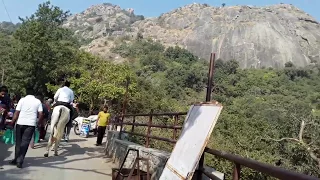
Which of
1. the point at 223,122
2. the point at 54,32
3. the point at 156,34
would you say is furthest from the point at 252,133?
the point at 156,34

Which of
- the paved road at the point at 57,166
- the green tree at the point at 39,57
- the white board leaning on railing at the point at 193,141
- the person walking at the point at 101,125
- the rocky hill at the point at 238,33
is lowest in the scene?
the paved road at the point at 57,166

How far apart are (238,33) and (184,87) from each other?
2200 inches

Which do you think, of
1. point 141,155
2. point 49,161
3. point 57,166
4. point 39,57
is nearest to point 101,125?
point 49,161

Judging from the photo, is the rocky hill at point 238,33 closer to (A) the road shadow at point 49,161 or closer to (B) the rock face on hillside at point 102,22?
(B) the rock face on hillside at point 102,22

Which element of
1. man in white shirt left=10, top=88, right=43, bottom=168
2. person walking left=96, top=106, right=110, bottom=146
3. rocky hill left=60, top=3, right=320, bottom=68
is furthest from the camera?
rocky hill left=60, top=3, right=320, bottom=68

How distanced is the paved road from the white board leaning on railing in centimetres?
306

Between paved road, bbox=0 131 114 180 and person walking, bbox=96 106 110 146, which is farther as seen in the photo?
person walking, bbox=96 106 110 146

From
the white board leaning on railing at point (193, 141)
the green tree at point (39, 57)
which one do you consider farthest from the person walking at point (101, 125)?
the green tree at point (39, 57)

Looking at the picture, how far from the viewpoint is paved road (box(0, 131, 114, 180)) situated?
6.27 m

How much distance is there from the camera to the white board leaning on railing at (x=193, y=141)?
3.28m

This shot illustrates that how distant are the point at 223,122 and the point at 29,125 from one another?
17.2 metres

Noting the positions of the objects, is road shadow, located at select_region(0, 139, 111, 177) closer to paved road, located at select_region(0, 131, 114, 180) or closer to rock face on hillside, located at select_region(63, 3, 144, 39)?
paved road, located at select_region(0, 131, 114, 180)

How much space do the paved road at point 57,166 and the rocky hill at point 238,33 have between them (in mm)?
88305

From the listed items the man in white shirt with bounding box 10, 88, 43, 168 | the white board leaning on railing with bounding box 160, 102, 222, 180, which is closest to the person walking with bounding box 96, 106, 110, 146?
the man in white shirt with bounding box 10, 88, 43, 168
